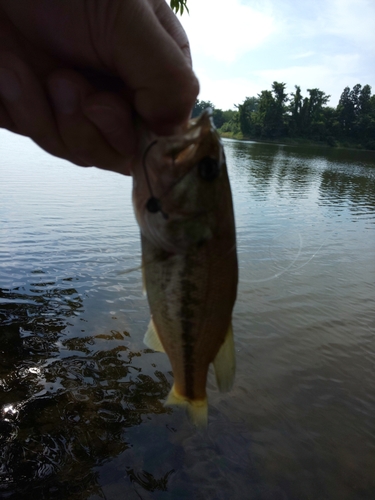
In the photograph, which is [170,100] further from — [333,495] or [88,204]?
[88,204]

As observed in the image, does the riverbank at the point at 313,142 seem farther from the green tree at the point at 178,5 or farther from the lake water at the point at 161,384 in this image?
the green tree at the point at 178,5

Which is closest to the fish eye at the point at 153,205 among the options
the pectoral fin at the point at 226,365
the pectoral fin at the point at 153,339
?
the pectoral fin at the point at 153,339

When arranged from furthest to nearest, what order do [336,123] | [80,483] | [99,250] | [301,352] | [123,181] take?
[336,123]
[123,181]
[99,250]
[301,352]
[80,483]

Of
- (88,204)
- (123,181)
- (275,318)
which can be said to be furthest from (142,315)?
(123,181)

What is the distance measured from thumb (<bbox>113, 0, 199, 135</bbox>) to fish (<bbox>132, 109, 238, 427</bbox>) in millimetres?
146

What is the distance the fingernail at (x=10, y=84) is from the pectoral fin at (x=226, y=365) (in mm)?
1955

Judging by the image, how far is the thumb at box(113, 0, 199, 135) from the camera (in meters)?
1.87

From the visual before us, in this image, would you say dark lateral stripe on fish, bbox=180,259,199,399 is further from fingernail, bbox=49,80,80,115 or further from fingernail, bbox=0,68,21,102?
fingernail, bbox=0,68,21,102

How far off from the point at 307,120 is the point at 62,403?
117 metres

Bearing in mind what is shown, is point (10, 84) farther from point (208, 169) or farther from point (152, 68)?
point (208, 169)

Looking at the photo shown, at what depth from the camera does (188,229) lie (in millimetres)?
1872

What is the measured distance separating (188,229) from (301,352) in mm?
5950

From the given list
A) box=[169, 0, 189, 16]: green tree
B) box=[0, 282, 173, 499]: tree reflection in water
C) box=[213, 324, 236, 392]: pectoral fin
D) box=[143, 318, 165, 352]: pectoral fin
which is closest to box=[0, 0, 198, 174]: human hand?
box=[143, 318, 165, 352]: pectoral fin

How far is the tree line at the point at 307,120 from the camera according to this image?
101188 mm
